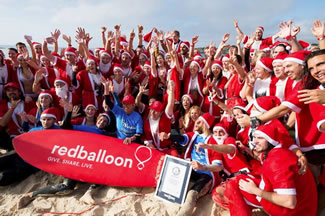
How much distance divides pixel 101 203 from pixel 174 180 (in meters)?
1.16

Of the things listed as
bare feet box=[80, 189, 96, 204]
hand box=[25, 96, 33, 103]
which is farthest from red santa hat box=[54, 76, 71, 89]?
bare feet box=[80, 189, 96, 204]

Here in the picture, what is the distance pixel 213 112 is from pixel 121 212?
8.59ft

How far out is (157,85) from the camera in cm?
486

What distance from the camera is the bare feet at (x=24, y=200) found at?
2.80 m

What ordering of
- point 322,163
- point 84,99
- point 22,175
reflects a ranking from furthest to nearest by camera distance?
point 84,99 → point 22,175 → point 322,163

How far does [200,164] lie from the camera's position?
8.27ft

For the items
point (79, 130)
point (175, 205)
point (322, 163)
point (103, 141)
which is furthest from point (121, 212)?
point (322, 163)

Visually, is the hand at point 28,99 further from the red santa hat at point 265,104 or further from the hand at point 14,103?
the red santa hat at point 265,104

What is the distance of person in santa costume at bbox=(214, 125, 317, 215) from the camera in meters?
1.67

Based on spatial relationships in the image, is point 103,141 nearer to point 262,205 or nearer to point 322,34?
point 262,205

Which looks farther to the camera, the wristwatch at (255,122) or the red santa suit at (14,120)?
the red santa suit at (14,120)

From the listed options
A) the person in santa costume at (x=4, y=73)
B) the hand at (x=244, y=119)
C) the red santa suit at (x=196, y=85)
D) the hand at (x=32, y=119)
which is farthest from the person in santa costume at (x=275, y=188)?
the person in santa costume at (x=4, y=73)

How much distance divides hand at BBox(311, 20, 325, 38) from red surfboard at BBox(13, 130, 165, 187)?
2.93 metres

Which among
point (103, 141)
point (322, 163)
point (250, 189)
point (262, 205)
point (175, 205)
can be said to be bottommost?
point (175, 205)
